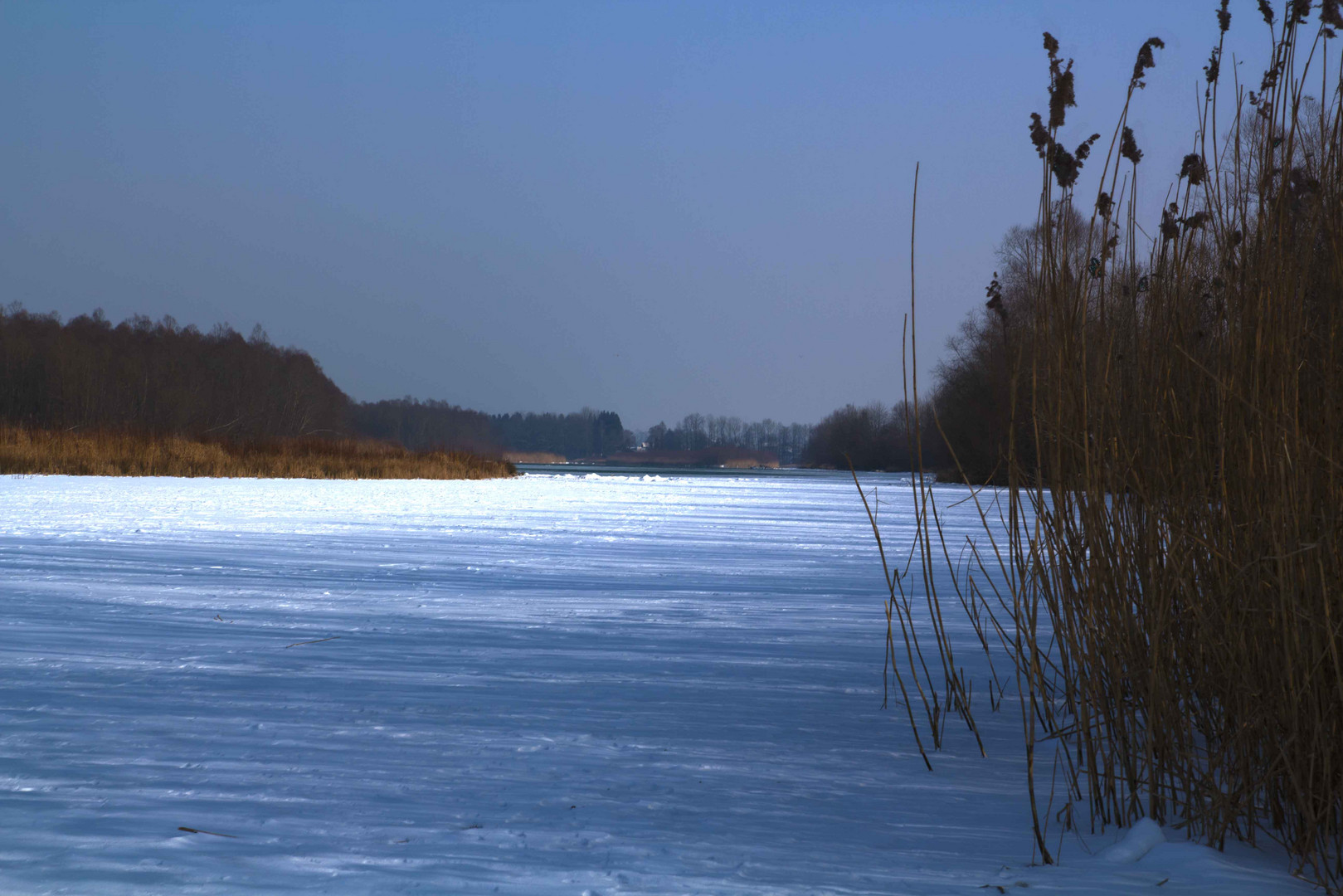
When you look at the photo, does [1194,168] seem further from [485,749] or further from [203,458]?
[203,458]

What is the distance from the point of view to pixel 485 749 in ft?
5.30

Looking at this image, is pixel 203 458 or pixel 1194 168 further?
pixel 203 458

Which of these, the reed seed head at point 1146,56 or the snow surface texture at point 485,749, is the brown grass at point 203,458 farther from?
the reed seed head at point 1146,56

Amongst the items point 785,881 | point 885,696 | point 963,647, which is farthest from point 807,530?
point 785,881

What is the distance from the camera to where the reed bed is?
1.20 m

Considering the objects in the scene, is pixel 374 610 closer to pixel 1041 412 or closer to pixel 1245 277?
pixel 1041 412

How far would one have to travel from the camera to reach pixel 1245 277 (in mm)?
1350

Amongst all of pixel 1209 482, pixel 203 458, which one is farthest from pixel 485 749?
pixel 203 458

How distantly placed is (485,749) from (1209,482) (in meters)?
1.27

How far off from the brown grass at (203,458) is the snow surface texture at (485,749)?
28.2 ft

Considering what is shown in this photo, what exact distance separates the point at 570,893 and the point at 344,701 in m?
0.98

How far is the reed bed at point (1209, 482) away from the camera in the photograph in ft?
3.92

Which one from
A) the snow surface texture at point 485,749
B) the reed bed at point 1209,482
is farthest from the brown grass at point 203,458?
the reed bed at point 1209,482

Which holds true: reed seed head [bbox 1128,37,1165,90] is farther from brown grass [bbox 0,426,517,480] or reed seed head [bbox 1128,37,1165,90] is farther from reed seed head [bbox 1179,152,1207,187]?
brown grass [bbox 0,426,517,480]
